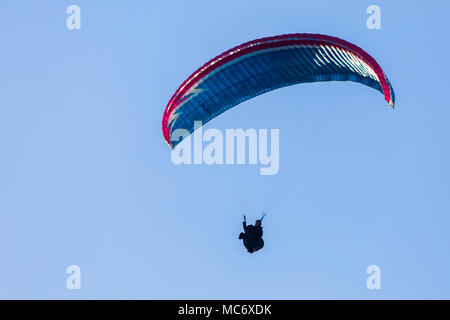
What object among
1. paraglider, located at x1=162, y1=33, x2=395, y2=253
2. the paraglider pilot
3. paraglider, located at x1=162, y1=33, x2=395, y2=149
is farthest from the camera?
the paraglider pilot

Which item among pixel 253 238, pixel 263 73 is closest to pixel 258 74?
pixel 263 73

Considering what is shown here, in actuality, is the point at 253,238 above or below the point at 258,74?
below

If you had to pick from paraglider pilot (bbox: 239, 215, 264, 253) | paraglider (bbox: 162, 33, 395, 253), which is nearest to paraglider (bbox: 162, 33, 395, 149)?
paraglider (bbox: 162, 33, 395, 253)

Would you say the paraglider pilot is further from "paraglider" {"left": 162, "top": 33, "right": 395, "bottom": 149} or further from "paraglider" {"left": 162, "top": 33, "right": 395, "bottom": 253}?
"paraglider" {"left": 162, "top": 33, "right": 395, "bottom": 149}

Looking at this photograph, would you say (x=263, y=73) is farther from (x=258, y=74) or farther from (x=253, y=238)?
(x=253, y=238)

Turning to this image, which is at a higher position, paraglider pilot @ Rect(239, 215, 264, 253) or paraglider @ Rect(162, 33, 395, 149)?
paraglider @ Rect(162, 33, 395, 149)

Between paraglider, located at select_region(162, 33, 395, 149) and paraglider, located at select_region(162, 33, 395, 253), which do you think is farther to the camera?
paraglider, located at select_region(162, 33, 395, 253)

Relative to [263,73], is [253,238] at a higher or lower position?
lower
